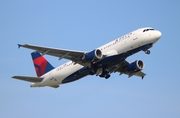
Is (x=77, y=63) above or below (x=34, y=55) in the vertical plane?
below

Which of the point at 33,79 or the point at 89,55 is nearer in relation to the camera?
the point at 89,55

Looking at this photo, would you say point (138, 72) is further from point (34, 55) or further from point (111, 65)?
point (34, 55)

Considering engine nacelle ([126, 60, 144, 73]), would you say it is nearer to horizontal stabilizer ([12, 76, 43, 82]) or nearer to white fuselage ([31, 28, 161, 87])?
white fuselage ([31, 28, 161, 87])

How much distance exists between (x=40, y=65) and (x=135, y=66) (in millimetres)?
13850

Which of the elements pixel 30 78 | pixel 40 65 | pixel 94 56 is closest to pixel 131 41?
pixel 94 56

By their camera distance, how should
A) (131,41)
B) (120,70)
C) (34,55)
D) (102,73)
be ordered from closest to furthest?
(131,41) → (102,73) → (120,70) → (34,55)

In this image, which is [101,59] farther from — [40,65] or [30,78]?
[40,65]

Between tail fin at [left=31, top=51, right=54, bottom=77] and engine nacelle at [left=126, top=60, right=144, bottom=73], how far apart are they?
10.8 metres

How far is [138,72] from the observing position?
55438 millimetres

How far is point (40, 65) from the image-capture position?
57.0 meters

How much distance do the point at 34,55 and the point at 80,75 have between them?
468 inches

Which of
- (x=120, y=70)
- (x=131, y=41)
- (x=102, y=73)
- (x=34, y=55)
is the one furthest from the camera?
(x=34, y=55)

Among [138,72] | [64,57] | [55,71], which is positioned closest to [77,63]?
[64,57]

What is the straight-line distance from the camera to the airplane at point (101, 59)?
149 ft
